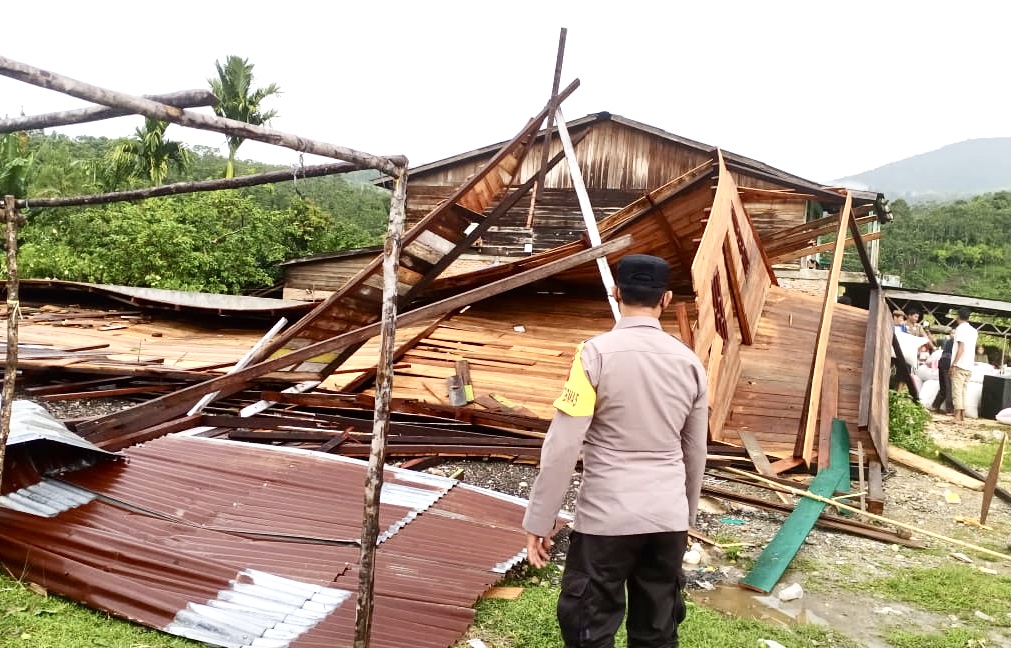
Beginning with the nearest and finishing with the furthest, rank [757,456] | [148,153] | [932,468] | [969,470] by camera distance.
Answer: [757,456]
[932,468]
[969,470]
[148,153]

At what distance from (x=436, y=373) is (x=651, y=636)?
5.01 meters

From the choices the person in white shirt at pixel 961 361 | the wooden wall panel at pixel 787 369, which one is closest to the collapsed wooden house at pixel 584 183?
the person in white shirt at pixel 961 361

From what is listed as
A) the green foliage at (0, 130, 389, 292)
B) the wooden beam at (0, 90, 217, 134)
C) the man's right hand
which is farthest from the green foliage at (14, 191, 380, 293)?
the man's right hand

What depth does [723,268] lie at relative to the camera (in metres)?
5.68

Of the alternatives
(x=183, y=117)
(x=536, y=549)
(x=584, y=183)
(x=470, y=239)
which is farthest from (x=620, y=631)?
(x=584, y=183)

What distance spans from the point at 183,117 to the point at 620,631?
2905 millimetres

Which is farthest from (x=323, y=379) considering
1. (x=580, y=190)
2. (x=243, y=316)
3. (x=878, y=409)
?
(x=878, y=409)

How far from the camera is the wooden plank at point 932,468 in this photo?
6.56 meters

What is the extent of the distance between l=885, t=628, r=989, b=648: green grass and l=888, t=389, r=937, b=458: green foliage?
4.69 m

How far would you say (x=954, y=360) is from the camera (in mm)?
10141

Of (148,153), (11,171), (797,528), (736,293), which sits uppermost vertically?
(148,153)

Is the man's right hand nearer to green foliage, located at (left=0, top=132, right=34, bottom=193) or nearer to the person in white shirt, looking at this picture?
the person in white shirt

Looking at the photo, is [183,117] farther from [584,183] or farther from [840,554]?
[584,183]

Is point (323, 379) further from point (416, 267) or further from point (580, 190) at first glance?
point (580, 190)
